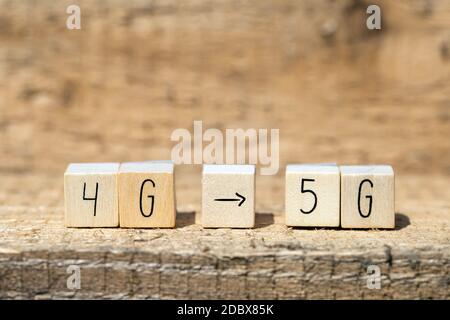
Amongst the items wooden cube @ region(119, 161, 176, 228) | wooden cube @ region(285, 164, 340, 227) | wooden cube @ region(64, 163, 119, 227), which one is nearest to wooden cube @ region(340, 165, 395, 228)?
wooden cube @ region(285, 164, 340, 227)

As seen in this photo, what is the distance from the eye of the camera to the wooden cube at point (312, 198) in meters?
2.26

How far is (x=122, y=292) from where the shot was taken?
2053 millimetres


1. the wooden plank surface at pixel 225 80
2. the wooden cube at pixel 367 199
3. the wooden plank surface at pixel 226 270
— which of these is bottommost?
the wooden plank surface at pixel 226 270

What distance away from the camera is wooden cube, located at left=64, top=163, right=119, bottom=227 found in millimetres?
2285

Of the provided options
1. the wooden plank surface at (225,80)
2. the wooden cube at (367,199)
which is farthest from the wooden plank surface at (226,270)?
the wooden plank surface at (225,80)

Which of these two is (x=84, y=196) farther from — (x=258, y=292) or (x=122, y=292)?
(x=258, y=292)

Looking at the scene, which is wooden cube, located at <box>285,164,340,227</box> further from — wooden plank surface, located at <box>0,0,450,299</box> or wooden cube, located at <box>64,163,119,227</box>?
wooden plank surface, located at <box>0,0,450,299</box>

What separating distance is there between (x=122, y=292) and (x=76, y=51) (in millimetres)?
2365

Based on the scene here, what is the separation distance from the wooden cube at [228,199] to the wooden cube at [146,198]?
10cm

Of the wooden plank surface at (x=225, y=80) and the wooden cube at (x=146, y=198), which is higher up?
the wooden plank surface at (x=225, y=80)

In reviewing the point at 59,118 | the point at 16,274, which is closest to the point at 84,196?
the point at 16,274

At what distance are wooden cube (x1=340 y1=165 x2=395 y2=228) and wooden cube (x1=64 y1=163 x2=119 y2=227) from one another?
67 centimetres

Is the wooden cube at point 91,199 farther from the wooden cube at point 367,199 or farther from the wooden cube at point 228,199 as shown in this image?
the wooden cube at point 367,199

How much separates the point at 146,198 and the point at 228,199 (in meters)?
0.24
